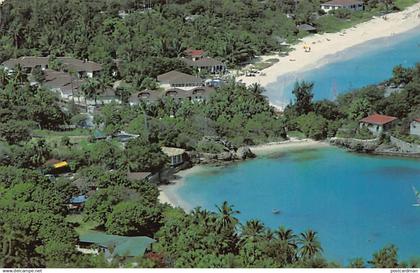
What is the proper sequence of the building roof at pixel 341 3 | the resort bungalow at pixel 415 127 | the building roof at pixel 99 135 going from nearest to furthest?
1. the building roof at pixel 99 135
2. the resort bungalow at pixel 415 127
3. the building roof at pixel 341 3

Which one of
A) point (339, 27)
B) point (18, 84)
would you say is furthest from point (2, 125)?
point (339, 27)

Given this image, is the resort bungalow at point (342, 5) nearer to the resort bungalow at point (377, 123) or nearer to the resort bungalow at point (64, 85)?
the resort bungalow at point (64, 85)

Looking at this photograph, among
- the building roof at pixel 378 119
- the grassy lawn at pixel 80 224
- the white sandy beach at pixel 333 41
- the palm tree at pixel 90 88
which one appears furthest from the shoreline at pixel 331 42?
the grassy lawn at pixel 80 224

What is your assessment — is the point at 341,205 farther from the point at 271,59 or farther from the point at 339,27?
the point at 339,27

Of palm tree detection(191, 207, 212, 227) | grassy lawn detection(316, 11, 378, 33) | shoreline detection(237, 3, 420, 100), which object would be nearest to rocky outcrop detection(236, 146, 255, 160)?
palm tree detection(191, 207, 212, 227)

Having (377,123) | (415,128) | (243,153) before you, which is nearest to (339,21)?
(377,123)

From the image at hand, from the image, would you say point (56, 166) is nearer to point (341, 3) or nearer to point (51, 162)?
point (51, 162)

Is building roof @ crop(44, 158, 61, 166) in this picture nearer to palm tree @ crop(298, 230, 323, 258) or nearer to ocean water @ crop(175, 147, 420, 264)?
ocean water @ crop(175, 147, 420, 264)
